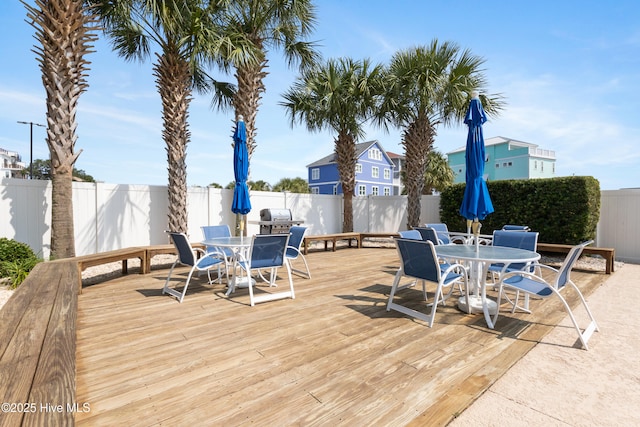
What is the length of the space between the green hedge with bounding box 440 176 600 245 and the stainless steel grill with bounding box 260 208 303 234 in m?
6.40

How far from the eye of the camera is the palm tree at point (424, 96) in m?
8.62

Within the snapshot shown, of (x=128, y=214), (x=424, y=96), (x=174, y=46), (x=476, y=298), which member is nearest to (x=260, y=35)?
(x=174, y=46)

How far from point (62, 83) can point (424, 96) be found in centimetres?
837

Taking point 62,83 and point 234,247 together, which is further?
point 62,83

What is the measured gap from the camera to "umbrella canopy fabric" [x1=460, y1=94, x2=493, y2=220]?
13.5 feet

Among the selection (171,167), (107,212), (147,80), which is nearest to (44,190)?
→ (107,212)

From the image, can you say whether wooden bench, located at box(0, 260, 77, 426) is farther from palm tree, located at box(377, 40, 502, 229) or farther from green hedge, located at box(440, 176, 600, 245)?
green hedge, located at box(440, 176, 600, 245)

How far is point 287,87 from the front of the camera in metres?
11.0

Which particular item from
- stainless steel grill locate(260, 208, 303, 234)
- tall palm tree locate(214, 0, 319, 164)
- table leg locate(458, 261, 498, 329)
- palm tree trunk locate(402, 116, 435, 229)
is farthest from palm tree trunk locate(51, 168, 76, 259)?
palm tree trunk locate(402, 116, 435, 229)

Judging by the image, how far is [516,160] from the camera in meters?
32.4

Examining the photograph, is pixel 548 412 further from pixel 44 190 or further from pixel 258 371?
pixel 44 190

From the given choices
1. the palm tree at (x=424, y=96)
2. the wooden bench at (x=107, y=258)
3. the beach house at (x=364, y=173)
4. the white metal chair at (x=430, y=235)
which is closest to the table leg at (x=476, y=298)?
the white metal chair at (x=430, y=235)

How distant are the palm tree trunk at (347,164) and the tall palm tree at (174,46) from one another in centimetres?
487

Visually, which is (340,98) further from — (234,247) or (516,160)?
(516,160)
